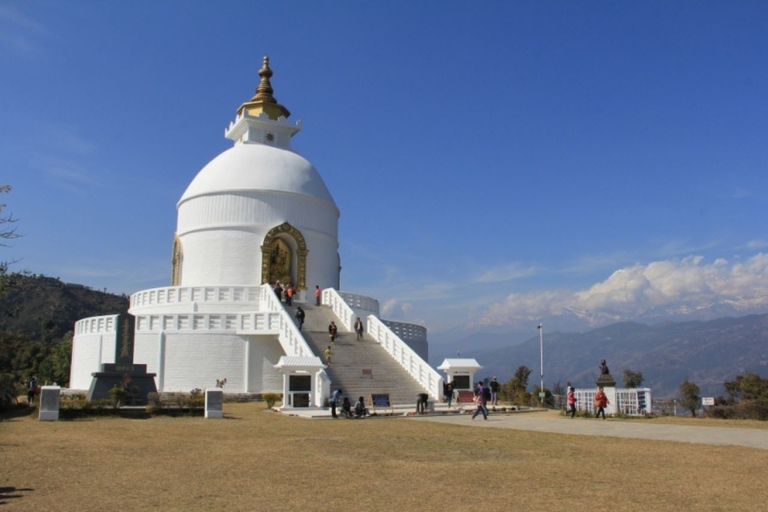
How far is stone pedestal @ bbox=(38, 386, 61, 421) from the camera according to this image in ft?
60.3

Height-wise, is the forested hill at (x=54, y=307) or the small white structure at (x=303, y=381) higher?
the forested hill at (x=54, y=307)

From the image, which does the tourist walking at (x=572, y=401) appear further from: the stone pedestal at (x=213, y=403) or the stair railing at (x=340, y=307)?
the stair railing at (x=340, y=307)

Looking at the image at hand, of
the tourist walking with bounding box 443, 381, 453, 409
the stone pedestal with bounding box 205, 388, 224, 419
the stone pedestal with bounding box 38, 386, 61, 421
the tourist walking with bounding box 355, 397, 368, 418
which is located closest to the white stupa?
the tourist walking with bounding box 443, 381, 453, 409

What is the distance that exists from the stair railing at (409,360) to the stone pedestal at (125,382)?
358 inches

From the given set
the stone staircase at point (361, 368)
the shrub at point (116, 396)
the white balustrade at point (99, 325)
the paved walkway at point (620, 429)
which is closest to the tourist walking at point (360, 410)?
the paved walkway at point (620, 429)

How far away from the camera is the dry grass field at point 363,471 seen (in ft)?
28.5

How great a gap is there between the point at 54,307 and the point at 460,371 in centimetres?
5947

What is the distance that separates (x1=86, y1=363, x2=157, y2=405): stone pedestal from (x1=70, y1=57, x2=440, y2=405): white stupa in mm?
3657

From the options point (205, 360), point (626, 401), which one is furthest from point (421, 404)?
point (205, 360)

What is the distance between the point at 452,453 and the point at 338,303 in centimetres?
1894

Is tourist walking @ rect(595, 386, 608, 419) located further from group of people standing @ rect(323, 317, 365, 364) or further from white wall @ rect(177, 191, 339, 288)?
white wall @ rect(177, 191, 339, 288)

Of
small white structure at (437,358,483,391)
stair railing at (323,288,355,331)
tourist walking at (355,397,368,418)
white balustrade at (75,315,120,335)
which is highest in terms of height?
stair railing at (323,288,355,331)

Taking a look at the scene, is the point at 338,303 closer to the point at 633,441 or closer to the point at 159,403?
the point at 159,403

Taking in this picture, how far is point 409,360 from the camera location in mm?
26562
